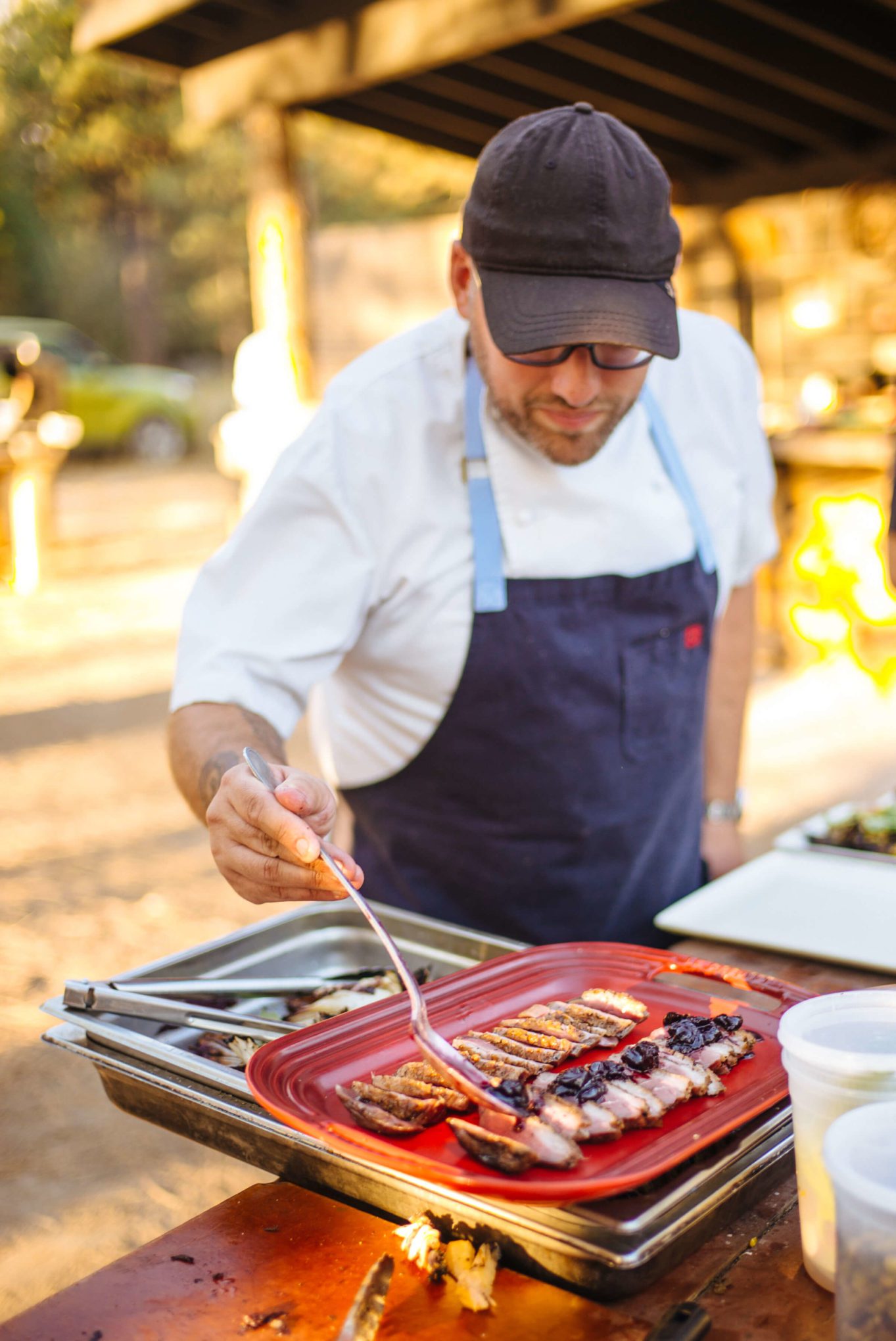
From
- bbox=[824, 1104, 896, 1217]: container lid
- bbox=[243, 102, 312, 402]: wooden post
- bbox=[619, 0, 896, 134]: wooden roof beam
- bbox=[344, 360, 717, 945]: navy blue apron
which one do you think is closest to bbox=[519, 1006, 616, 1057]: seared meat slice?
bbox=[824, 1104, 896, 1217]: container lid

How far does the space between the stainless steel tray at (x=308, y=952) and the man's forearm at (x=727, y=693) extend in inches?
37.6

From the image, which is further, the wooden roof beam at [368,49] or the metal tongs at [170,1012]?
the wooden roof beam at [368,49]

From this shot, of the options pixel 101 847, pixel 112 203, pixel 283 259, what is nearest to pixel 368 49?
pixel 283 259

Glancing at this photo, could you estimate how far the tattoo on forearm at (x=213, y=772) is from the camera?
1.62 meters

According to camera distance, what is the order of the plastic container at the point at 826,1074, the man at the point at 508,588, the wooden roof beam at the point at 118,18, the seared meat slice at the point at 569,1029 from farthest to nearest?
the wooden roof beam at the point at 118,18 → the man at the point at 508,588 → the seared meat slice at the point at 569,1029 → the plastic container at the point at 826,1074

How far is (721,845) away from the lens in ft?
8.16

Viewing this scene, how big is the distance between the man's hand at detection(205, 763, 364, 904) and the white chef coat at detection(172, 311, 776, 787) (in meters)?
0.35

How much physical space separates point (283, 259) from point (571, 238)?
629cm

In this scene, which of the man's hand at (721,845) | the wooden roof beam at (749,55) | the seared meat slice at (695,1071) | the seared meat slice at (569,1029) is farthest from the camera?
the wooden roof beam at (749,55)

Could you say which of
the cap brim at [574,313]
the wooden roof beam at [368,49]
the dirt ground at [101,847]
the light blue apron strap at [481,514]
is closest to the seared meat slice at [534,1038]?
the light blue apron strap at [481,514]

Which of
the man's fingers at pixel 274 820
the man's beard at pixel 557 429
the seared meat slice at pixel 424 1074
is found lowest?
the seared meat slice at pixel 424 1074

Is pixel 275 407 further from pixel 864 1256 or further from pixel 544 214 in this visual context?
pixel 864 1256

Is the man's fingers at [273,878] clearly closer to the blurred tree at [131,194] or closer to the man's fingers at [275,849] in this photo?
the man's fingers at [275,849]

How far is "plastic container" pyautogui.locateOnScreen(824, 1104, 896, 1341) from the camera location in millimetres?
835
